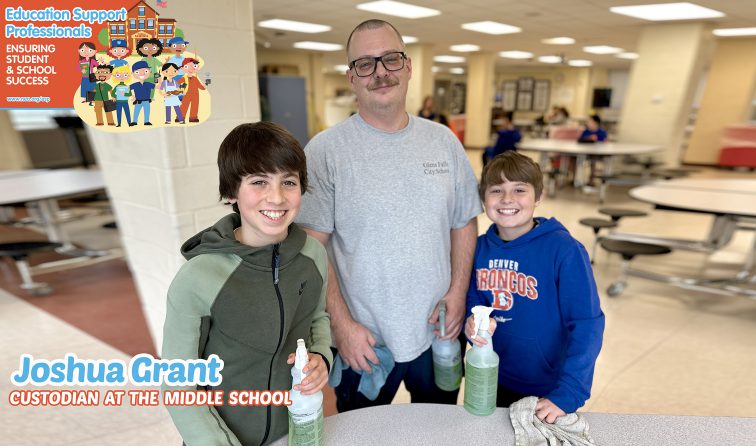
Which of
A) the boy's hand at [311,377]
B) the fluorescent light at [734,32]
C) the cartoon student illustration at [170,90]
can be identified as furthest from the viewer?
the fluorescent light at [734,32]

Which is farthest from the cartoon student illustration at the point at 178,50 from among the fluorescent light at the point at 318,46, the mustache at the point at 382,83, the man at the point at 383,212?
the fluorescent light at the point at 318,46

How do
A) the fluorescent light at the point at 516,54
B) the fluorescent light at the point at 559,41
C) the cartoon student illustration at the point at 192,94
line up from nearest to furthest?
1. the cartoon student illustration at the point at 192,94
2. the fluorescent light at the point at 559,41
3. the fluorescent light at the point at 516,54

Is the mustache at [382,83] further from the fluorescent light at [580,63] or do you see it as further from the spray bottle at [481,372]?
the fluorescent light at [580,63]

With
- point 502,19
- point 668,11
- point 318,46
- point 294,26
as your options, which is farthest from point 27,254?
point 318,46

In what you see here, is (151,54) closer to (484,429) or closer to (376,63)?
(376,63)

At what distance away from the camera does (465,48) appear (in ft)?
41.0

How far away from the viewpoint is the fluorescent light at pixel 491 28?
28.3 ft

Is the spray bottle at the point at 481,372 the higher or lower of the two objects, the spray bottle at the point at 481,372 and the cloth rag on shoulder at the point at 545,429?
the higher

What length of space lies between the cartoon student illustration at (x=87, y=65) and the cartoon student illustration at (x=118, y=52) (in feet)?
0.17

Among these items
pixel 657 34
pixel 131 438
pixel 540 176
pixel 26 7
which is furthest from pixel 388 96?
pixel 657 34

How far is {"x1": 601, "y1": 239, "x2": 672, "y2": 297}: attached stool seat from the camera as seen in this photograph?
11.1 ft

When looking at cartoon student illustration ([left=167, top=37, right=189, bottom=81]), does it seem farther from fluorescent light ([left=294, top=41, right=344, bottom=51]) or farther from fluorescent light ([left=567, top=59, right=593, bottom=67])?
fluorescent light ([left=567, top=59, right=593, bottom=67])

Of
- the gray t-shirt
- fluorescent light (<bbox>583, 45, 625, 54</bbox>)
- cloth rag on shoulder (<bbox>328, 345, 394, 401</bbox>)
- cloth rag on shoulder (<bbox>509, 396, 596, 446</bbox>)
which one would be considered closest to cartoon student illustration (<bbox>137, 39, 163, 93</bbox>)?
the gray t-shirt

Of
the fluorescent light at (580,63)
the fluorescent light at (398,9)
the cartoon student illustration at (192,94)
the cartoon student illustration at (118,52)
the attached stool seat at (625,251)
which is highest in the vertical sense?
the fluorescent light at (398,9)
